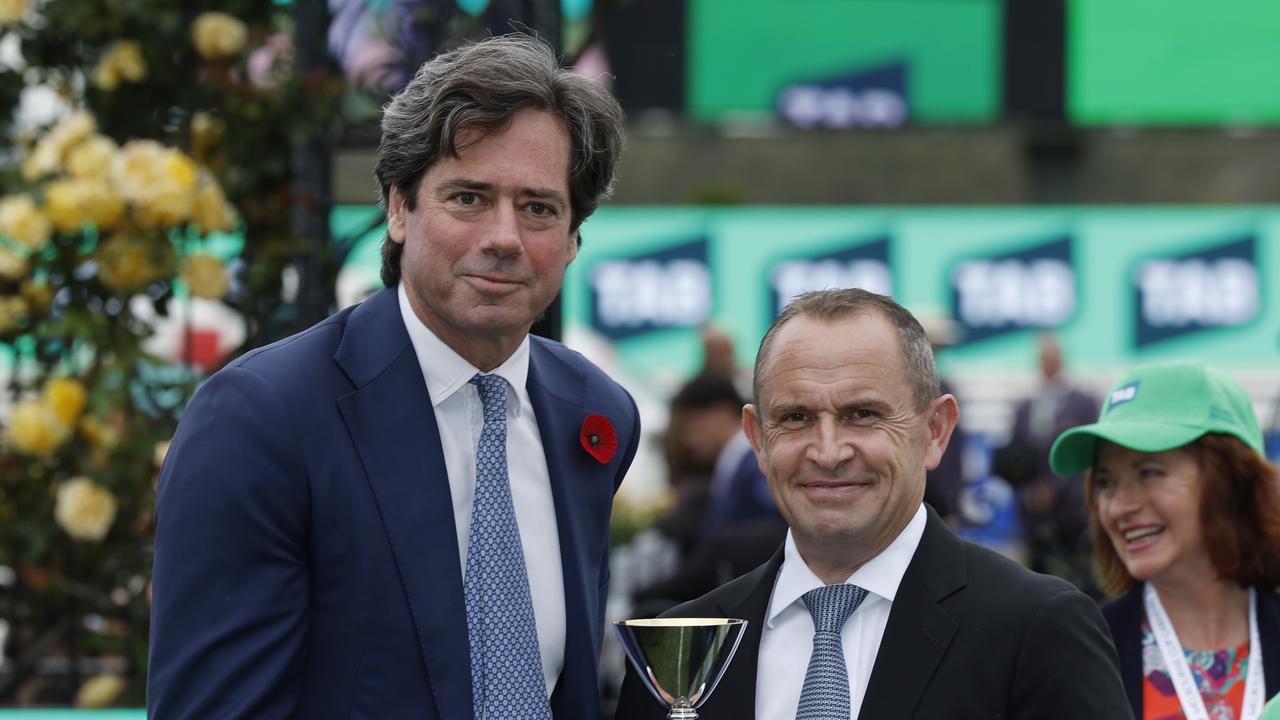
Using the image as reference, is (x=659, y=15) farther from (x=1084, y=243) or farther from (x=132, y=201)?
(x=132, y=201)

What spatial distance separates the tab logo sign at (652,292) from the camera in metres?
14.5

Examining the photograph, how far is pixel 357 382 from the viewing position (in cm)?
262

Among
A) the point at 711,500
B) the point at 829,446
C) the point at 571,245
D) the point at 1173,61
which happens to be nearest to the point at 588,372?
the point at 571,245

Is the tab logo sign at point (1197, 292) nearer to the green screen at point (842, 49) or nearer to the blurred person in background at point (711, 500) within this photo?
the green screen at point (842, 49)

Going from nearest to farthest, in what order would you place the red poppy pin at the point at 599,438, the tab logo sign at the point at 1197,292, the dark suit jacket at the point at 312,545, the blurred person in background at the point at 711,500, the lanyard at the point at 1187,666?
the dark suit jacket at the point at 312,545 → the red poppy pin at the point at 599,438 → the lanyard at the point at 1187,666 → the blurred person in background at the point at 711,500 → the tab logo sign at the point at 1197,292

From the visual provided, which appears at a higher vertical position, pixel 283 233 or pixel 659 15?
pixel 659 15

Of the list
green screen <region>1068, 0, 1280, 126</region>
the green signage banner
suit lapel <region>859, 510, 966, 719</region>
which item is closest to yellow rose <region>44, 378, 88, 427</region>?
suit lapel <region>859, 510, 966, 719</region>

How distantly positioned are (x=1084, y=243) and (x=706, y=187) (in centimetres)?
344

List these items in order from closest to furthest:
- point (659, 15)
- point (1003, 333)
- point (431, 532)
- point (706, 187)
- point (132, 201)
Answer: point (431, 532) < point (132, 201) < point (659, 15) < point (1003, 333) < point (706, 187)

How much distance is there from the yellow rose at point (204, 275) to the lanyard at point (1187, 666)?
263 centimetres

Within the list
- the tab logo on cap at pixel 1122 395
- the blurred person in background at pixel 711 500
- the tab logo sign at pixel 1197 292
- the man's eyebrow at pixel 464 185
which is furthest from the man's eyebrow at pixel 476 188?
the tab logo sign at pixel 1197 292

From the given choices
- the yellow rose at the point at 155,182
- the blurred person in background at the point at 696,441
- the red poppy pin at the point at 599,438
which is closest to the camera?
the red poppy pin at the point at 599,438

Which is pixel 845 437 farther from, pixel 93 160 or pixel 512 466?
pixel 93 160

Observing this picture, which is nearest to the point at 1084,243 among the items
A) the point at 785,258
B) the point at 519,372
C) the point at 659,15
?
the point at 785,258
